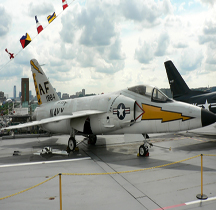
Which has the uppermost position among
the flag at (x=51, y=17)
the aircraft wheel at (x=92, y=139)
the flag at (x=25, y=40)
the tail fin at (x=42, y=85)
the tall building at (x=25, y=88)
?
the tall building at (x=25, y=88)

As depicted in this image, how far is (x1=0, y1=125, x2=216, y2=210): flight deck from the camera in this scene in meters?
5.01

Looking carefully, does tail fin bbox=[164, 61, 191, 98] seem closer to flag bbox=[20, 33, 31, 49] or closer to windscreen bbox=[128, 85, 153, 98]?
windscreen bbox=[128, 85, 153, 98]

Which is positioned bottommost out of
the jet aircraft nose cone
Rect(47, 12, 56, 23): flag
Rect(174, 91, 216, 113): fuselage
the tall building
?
the jet aircraft nose cone

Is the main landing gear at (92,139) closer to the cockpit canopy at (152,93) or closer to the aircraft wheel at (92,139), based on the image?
the aircraft wheel at (92,139)

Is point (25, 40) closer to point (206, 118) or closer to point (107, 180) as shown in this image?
point (107, 180)

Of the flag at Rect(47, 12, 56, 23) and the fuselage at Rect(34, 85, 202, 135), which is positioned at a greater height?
the flag at Rect(47, 12, 56, 23)

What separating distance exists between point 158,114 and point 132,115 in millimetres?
1213

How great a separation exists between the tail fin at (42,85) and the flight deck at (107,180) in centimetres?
502

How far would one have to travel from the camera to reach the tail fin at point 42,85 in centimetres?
1472

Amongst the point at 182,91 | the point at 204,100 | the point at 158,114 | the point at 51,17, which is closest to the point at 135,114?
the point at 158,114

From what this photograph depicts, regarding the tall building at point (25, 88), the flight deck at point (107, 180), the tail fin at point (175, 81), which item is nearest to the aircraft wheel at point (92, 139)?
the flight deck at point (107, 180)

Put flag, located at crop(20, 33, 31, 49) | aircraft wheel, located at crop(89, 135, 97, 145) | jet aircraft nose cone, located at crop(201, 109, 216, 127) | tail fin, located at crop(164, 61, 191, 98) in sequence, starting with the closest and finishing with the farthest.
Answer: jet aircraft nose cone, located at crop(201, 109, 216, 127), flag, located at crop(20, 33, 31, 49), aircraft wheel, located at crop(89, 135, 97, 145), tail fin, located at crop(164, 61, 191, 98)

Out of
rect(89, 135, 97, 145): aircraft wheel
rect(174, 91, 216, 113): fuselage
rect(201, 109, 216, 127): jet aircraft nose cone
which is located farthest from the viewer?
rect(174, 91, 216, 113): fuselage

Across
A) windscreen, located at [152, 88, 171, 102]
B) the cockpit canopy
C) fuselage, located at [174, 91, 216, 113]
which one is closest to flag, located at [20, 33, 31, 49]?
the cockpit canopy
